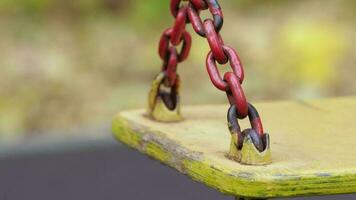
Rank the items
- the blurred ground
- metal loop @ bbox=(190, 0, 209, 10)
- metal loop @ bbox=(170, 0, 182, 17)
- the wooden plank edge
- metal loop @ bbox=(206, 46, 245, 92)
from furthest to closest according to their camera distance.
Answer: the blurred ground → metal loop @ bbox=(170, 0, 182, 17) → metal loop @ bbox=(190, 0, 209, 10) → metal loop @ bbox=(206, 46, 245, 92) → the wooden plank edge

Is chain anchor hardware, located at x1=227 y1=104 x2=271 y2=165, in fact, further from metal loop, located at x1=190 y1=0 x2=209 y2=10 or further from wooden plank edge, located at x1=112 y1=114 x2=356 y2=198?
metal loop, located at x1=190 y1=0 x2=209 y2=10

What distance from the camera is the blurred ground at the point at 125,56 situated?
4.21 metres

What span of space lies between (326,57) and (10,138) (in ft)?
4.03

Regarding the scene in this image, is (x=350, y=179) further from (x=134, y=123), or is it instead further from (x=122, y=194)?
(x=122, y=194)

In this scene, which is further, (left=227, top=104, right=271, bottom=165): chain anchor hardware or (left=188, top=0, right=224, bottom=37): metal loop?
(left=188, top=0, right=224, bottom=37): metal loop

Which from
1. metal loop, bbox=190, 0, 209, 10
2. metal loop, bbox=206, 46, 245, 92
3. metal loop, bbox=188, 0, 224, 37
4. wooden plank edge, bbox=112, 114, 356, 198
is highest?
metal loop, bbox=190, 0, 209, 10

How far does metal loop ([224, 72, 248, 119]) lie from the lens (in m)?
1.48

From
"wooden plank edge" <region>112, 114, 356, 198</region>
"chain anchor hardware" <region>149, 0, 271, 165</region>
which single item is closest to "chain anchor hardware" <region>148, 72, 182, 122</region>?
"chain anchor hardware" <region>149, 0, 271, 165</region>

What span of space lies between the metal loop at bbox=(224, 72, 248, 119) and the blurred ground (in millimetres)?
2613

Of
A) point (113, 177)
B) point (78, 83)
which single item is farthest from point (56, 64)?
point (113, 177)

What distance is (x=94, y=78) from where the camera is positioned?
4406 mm

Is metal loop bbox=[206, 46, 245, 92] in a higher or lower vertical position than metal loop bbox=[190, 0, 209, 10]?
lower

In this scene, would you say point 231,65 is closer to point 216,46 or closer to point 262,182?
point 216,46

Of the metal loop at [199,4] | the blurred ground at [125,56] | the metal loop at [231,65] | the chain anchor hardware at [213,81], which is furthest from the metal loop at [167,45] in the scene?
the blurred ground at [125,56]
